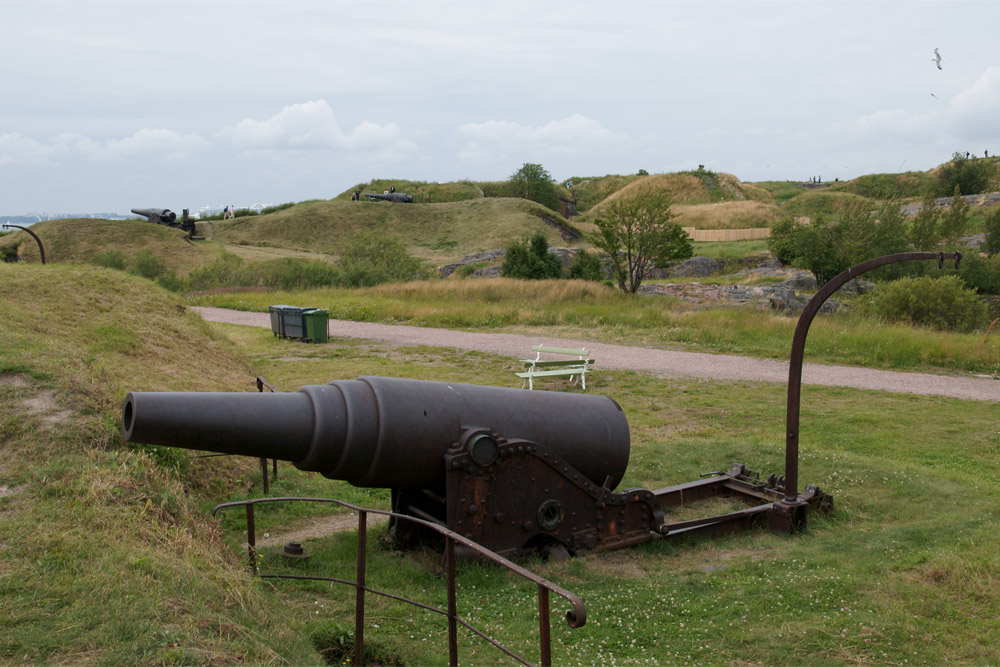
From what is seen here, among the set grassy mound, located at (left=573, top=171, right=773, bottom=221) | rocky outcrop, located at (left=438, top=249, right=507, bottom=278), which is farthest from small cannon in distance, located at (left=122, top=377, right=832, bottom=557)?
grassy mound, located at (left=573, top=171, right=773, bottom=221)

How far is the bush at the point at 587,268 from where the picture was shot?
36.3 metres

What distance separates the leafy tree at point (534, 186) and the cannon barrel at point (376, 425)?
248 ft

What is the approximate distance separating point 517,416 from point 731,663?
7.28 ft

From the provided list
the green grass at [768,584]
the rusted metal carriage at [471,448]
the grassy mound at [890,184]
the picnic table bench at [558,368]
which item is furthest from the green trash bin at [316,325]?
the grassy mound at [890,184]

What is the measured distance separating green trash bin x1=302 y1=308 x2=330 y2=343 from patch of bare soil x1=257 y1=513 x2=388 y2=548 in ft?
42.8

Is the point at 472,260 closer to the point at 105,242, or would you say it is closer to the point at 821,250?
the point at 821,250

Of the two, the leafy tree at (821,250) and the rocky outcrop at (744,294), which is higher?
the leafy tree at (821,250)

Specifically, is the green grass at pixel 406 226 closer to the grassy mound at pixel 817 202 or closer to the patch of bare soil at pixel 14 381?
the grassy mound at pixel 817 202

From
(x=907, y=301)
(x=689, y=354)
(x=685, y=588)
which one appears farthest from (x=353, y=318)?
(x=685, y=588)

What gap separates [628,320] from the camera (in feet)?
73.4

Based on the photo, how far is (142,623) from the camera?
3.48 meters

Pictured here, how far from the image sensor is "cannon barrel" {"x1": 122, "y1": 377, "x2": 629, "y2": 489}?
445cm

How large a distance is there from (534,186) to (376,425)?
79232mm

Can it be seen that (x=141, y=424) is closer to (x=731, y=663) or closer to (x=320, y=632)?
(x=320, y=632)
